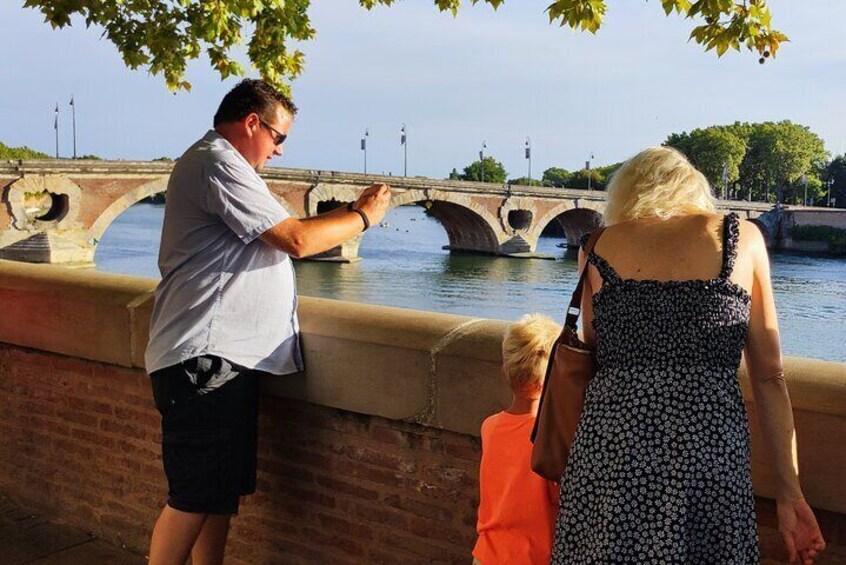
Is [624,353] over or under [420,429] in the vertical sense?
over

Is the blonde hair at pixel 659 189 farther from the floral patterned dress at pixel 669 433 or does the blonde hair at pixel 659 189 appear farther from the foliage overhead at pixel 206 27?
the foliage overhead at pixel 206 27

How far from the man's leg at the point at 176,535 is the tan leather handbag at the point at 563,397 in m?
1.09

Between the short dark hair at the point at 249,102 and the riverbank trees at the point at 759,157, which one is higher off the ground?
the riverbank trees at the point at 759,157

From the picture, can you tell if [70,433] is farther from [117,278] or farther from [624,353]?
[624,353]

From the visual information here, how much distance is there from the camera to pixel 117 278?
3.71 metres

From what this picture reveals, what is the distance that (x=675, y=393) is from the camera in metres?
1.78

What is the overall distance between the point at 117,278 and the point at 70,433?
0.65 metres

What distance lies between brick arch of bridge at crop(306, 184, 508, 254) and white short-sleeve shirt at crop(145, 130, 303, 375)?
141 ft

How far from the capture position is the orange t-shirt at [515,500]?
2184mm

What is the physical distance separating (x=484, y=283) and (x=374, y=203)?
119 ft

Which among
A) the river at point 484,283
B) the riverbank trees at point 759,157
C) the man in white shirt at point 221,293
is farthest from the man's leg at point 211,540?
the riverbank trees at point 759,157

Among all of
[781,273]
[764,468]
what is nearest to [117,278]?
[764,468]

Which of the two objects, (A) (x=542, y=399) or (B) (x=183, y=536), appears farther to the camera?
(B) (x=183, y=536)

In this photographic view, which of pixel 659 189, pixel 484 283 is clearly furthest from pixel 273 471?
pixel 484 283
